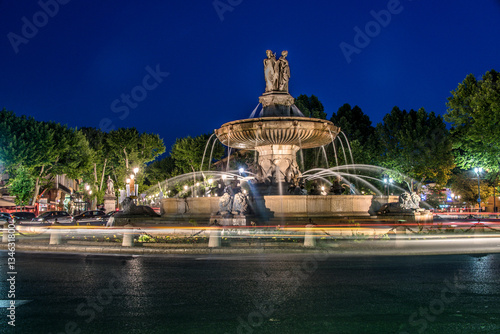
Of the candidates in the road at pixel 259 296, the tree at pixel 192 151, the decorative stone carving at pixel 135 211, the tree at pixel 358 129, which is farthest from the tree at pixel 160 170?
the road at pixel 259 296

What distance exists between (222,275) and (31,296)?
3709 millimetres

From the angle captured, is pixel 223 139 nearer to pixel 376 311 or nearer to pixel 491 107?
pixel 376 311

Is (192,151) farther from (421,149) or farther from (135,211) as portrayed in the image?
(135,211)

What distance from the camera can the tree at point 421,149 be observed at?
5372cm

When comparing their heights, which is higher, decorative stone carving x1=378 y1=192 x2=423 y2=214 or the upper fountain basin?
the upper fountain basin

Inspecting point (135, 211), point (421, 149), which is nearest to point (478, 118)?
point (421, 149)

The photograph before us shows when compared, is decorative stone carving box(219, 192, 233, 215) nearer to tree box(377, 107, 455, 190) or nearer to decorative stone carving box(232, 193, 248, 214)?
decorative stone carving box(232, 193, 248, 214)

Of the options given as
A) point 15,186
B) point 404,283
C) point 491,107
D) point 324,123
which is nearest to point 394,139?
point 491,107

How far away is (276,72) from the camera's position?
2522 centimetres

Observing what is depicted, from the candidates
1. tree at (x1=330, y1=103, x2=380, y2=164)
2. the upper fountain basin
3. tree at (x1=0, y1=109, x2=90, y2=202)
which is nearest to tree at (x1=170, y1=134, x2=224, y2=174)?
tree at (x1=0, y1=109, x2=90, y2=202)

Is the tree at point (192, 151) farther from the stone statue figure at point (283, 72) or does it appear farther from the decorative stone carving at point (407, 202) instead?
the decorative stone carving at point (407, 202)

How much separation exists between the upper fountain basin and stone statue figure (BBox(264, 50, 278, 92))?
3330 millimetres

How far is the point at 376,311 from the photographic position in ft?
21.5

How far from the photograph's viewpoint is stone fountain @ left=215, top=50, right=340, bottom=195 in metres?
22.8
